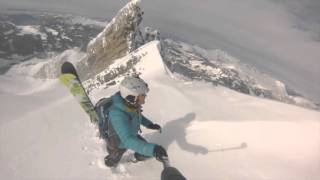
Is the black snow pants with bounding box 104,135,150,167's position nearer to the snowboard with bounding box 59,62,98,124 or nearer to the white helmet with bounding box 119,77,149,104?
the white helmet with bounding box 119,77,149,104

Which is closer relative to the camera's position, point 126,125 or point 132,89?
point 126,125

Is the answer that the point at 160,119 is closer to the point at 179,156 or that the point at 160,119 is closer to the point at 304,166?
the point at 179,156

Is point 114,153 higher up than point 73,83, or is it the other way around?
point 73,83

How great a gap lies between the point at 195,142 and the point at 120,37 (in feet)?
148

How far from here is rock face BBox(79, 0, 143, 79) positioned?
53.5 m

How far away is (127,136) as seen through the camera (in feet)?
37.4

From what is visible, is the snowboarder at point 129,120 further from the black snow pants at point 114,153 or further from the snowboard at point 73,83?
the snowboard at point 73,83

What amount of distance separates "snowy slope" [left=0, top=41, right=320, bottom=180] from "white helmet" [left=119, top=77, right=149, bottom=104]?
2.23 m

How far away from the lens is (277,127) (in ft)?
44.6

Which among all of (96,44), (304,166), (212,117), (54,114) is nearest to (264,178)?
(304,166)

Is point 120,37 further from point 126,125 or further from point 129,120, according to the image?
point 126,125

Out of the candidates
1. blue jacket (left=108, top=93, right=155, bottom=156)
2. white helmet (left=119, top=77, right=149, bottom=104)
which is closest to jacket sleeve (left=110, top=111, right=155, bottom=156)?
blue jacket (left=108, top=93, right=155, bottom=156)

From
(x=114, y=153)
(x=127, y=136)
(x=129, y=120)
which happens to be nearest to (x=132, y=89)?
(x=129, y=120)

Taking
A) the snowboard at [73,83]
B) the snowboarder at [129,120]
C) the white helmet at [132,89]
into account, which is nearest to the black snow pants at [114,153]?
the snowboarder at [129,120]
